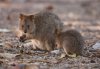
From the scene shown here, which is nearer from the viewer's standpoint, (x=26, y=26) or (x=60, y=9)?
(x=26, y=26)

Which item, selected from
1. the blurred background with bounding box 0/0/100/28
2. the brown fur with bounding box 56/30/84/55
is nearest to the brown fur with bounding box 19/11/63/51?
the brown fur with bounding box 56/30/84/55

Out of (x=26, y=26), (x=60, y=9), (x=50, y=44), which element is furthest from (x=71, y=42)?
(x=60, y=9)

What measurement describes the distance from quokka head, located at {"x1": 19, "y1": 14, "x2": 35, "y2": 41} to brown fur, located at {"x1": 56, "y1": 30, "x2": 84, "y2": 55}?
0.66 m

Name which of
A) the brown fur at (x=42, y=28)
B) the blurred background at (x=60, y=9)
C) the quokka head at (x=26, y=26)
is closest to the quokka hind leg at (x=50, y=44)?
the brown fur at (x=42, y=28)

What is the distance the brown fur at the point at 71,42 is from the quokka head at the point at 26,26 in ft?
2.17

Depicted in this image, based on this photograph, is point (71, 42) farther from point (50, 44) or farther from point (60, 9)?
point (60, 9)

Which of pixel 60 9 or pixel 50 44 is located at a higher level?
pixel 60 9

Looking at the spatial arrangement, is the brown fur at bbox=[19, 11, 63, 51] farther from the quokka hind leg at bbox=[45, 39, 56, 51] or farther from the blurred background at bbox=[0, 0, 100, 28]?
the blurred background at bbox=[0, 0, 100, 28]

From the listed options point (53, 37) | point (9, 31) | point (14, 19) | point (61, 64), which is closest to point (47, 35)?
point (53, 37)

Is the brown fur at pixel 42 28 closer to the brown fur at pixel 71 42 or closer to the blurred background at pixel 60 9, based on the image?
the brown fur at pixel 71 42

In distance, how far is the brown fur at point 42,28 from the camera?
10.1 meters

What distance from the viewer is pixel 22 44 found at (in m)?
10.8

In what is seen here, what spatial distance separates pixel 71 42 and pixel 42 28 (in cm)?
90

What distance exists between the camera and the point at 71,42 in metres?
9.58
